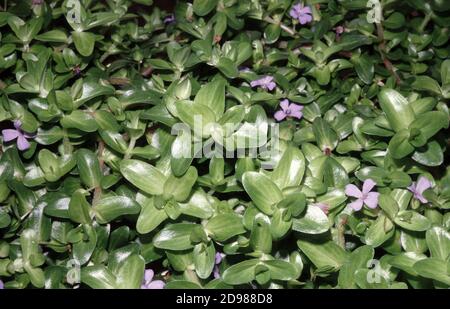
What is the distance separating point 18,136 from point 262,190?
0.47 m

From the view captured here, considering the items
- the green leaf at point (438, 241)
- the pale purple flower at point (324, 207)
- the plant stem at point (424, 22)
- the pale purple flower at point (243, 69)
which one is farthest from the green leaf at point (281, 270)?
the plant stem at point (424, 22)

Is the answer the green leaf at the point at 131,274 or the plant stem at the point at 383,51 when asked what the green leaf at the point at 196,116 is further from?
the plant stem at the point at 383,51

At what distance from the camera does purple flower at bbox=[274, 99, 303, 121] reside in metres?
1.07

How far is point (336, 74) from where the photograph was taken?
1.19m

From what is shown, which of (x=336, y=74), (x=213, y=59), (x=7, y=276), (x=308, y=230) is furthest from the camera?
(x=336, y=74)

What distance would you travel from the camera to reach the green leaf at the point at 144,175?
84 cm

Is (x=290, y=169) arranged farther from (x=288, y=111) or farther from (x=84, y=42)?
(x=84, y=42)

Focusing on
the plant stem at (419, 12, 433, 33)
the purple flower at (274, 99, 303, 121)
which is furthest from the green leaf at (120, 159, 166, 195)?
the plant stem at (419, 12, 433, 33)

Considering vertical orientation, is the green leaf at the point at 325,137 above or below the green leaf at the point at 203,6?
below

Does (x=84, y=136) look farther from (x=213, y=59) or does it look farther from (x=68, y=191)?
(x=213, y=59)

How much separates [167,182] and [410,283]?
41 centimetres

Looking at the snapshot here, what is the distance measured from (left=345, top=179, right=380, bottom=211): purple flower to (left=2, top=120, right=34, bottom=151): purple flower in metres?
0.57

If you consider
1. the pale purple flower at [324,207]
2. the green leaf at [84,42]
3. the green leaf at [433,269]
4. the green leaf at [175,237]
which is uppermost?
the green leaf at [84,42]

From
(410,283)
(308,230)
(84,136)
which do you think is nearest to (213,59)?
(84,136)
